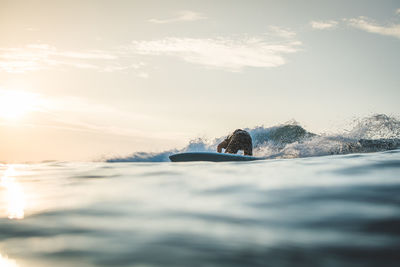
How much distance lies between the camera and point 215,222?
1893mm

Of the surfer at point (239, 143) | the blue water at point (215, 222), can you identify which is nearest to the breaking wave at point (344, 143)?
the surfer at point (239, 143)

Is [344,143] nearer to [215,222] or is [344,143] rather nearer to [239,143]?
[239,143]

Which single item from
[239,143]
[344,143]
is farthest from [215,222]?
[344,143]

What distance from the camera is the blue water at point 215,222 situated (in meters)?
1.49

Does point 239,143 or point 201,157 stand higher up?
point 239,143

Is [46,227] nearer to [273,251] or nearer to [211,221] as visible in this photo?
[211,221]

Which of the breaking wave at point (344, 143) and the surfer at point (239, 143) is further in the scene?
the breaking wave at point (344, 143)

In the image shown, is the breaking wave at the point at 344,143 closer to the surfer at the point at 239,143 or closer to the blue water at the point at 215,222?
the surfer at the point at 239,143

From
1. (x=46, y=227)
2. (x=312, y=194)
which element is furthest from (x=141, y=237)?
(x=312, y=194)

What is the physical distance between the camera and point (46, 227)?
201cm

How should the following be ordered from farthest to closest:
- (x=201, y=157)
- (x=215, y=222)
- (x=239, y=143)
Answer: (x=239, y=143)
(x=201, y=157)
(x=215, y=222)

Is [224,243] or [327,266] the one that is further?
[224,243]

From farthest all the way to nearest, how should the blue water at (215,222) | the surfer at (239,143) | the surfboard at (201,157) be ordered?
the surfer at (239,143) < the surfboard at (201,157) < the blue water at (215,222)

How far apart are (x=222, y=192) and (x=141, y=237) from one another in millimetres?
911
